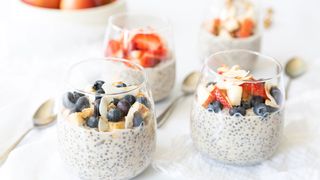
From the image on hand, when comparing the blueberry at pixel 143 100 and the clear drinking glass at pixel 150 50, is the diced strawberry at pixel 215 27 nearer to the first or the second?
the clear drinking glass at pixel 150 50

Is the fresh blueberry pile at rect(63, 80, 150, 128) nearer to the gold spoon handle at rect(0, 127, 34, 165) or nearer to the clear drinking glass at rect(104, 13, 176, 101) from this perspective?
the gold spoon handle at rect(0, 127, 34, 165)

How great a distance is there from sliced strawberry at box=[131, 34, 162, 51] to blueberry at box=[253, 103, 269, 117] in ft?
1.16

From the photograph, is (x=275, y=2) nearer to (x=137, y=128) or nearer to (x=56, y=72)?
(x=56, y=72)

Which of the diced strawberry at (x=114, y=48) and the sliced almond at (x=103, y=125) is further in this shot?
the diced strawberry at (x=114, y=48)

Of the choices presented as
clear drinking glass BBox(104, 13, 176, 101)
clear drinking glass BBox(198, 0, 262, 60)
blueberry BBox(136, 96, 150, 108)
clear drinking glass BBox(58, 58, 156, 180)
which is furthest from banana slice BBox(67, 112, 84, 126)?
clear drinking glass BBox(198, 0, 262, 60)

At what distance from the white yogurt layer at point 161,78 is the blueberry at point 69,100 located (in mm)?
317

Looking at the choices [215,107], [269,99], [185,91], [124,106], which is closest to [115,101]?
[124,106]

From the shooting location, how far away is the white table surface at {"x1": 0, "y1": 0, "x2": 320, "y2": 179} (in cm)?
123

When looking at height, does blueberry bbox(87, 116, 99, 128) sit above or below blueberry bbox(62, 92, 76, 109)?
below

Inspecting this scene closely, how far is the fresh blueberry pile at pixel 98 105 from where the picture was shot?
3.18 ft

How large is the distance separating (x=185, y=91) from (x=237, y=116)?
0.36 metres

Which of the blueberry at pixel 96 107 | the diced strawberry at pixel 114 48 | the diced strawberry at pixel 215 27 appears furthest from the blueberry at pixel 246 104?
the diced strawberry at pixel 215 27

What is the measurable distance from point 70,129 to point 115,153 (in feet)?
0.30

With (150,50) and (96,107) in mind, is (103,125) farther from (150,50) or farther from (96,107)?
(150,50)
